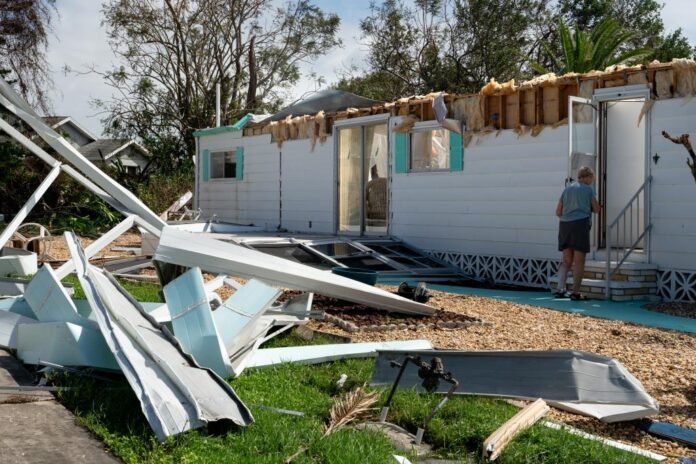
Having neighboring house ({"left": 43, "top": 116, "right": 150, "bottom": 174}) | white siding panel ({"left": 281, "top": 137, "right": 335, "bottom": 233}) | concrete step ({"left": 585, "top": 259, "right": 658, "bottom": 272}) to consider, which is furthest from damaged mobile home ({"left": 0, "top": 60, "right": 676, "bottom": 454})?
neighboring house ({"left": 43, "top": 116, "right": 150, "bottom": 174})

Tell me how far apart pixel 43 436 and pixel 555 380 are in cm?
265

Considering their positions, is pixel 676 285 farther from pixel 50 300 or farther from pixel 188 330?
pixel 50 300

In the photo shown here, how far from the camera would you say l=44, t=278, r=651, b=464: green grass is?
3359mm

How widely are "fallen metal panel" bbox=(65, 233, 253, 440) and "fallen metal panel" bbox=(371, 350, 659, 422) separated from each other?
1102 mm

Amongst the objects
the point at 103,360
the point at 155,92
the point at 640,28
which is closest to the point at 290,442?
the point at 103,360

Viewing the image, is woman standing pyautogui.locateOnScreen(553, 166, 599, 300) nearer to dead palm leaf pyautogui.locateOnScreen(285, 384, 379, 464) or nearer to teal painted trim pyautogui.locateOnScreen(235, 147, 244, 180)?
dead palm leaf pyautogui.locateOnScreen(285, 384, 379, 464)

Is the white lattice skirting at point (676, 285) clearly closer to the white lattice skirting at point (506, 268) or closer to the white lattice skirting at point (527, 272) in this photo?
the white lattice skirting at point (527, 272)

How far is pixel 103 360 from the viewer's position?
4559 millimetres

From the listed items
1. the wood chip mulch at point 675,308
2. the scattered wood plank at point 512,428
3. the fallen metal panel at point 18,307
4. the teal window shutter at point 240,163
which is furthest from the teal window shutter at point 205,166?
the scattered wood plank at point 512,428

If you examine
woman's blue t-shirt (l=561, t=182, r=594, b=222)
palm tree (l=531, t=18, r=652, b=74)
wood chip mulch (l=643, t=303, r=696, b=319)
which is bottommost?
wood chip mulch (l=643, t=303, r=696, b=319)

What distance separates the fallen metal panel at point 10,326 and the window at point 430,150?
8.05m

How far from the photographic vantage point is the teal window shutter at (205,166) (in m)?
18.4

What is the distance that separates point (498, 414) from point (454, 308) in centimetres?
416

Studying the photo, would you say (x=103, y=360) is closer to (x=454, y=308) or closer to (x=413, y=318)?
(x=413, y=318)
